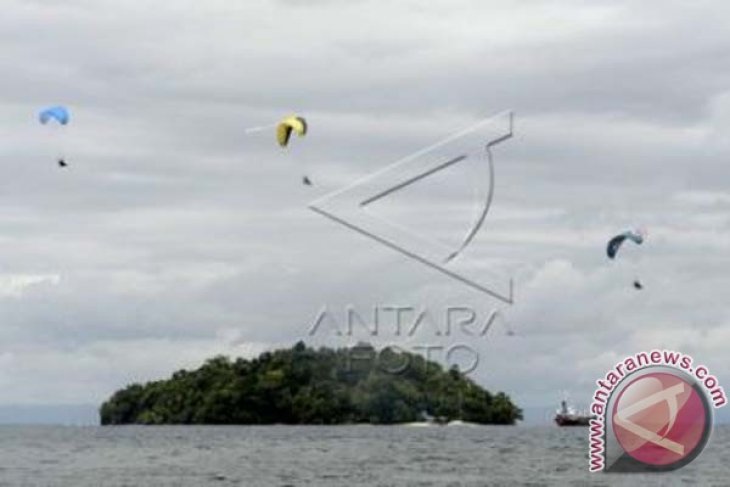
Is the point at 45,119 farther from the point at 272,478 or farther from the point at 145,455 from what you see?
the point at 145,455

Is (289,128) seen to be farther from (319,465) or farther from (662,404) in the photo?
(662,404)

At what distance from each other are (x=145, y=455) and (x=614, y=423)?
85417 millimetres

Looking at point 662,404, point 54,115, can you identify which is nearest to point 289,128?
point 54,115

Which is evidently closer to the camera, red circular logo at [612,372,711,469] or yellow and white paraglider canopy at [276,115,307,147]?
red circular logo at [612,372,711,469]

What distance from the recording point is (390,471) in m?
98.0

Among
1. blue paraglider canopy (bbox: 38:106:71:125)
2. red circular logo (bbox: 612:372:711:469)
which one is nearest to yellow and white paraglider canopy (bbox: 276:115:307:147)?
blue paraglider canopy (bbox: 38:106:71:125)

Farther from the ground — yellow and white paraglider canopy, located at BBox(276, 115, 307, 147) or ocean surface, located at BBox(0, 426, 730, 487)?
yellow and white paraglider canopy, located at BBox(276, 115, 307, 147)

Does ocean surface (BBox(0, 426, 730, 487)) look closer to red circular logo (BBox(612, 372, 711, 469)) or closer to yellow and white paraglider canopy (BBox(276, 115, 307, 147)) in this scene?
yellow and white paraglider canopy (BBox(276, 115, 307, 147))

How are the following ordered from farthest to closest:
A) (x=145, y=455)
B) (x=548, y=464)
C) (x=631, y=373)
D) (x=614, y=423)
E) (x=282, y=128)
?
(x=145, y=455) → (x=548, y=464) → (x=282, y=128) → (x=614, y=423) → (x=631, y=373)

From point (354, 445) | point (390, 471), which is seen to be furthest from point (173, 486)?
point (354, 445)

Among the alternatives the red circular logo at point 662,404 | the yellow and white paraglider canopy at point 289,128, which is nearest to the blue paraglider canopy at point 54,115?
the yellow and white paraglider canopy at point 289,128

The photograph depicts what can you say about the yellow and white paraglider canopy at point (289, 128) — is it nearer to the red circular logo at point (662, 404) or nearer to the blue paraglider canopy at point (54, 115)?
the blue paraglider canopy at point (54, 115)

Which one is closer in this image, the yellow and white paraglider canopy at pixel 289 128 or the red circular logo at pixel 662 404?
the red circular logo at pixel 662 404

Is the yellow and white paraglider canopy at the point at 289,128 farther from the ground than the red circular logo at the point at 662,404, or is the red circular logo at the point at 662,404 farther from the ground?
the yellow and white paraglider canopy at the point at 289,128
